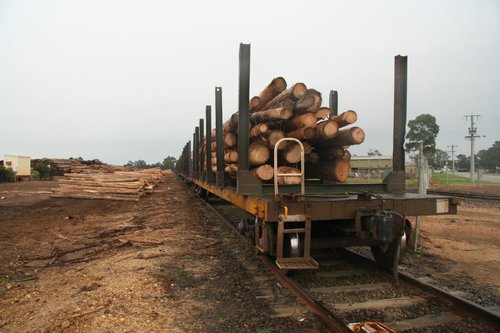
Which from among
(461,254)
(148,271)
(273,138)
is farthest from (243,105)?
(461,254)

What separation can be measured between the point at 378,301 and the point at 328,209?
1.11 metres

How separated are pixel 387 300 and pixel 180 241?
4312 mm

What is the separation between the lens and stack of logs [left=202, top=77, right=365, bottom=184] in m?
5.67

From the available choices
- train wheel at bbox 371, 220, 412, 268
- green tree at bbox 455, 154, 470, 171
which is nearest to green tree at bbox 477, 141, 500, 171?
green tree at bbox 455, 154, 470, 171

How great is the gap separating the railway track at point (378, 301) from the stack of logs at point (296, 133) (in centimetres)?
154

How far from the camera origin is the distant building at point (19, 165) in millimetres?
30891

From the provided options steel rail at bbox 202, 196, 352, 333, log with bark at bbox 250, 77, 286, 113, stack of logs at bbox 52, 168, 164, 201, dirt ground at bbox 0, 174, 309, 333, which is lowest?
dirt ground at bbox 0, 174, 309, 333

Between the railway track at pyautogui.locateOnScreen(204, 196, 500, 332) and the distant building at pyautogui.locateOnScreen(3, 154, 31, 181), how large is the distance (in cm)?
3272

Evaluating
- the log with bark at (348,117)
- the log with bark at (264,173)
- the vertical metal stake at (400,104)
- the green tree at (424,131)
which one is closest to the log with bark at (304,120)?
the log with bark at (348,117)

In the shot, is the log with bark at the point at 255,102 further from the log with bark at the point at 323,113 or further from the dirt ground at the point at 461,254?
the dirt ground at the point at 461,254

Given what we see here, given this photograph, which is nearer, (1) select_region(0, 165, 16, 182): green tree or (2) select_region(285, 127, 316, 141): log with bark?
(2) select_region(285, 127, 316, 141): log with bark

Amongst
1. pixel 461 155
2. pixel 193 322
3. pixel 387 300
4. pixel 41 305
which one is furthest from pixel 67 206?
pixel 461 155

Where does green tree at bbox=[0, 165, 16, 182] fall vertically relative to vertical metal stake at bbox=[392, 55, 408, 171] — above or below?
below

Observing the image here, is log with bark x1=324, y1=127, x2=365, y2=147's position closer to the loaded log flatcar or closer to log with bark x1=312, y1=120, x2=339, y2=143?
log with bark x1=312, y1=120, x2=339, y2=143
